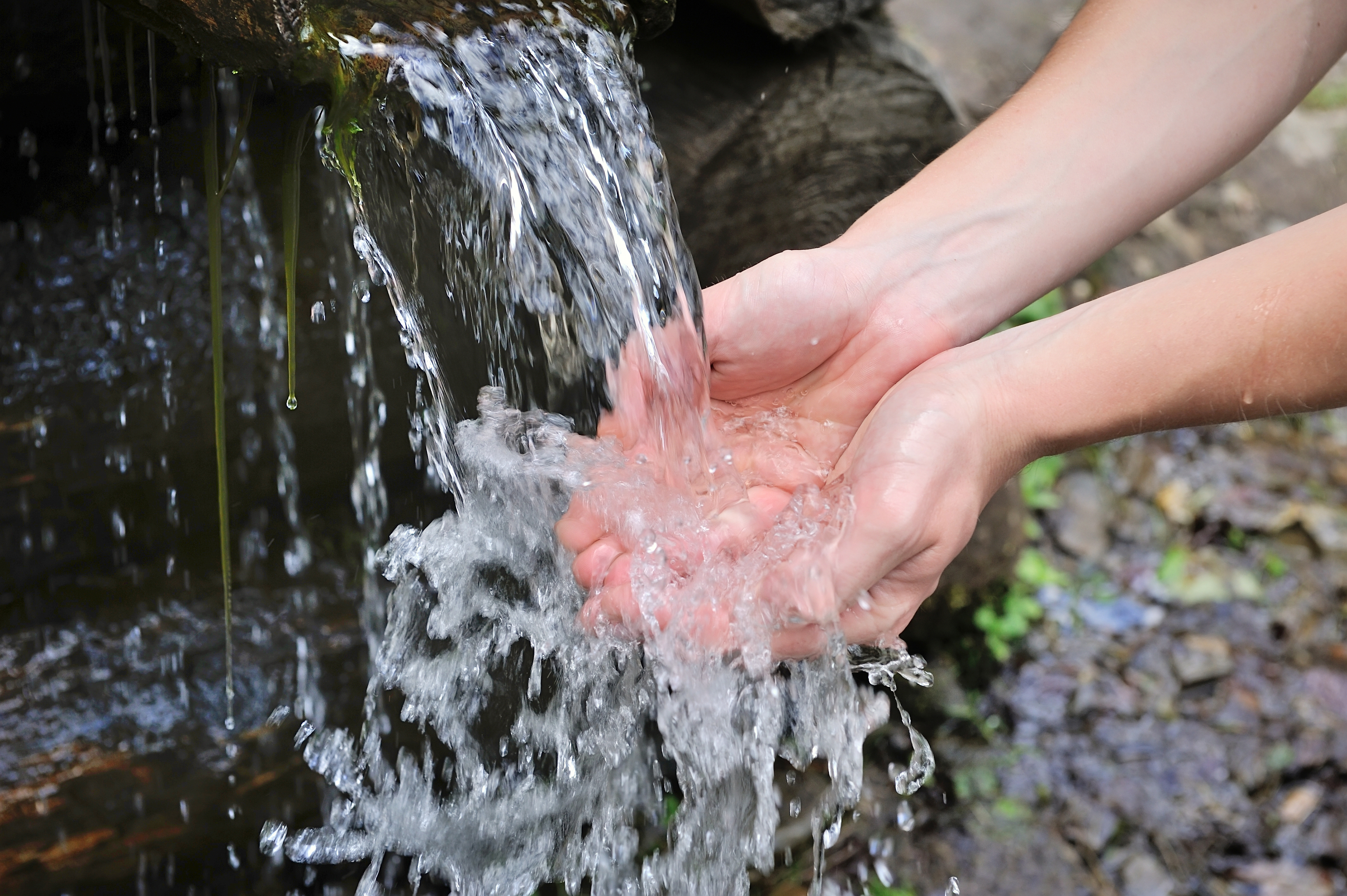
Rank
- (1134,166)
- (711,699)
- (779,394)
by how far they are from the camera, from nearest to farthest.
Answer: (711,699), (1134,166), (779,394)

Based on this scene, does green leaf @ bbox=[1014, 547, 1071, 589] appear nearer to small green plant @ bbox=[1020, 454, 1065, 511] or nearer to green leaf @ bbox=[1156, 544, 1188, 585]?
small green plant @ bbox=[1020, 454, 1065, 511]

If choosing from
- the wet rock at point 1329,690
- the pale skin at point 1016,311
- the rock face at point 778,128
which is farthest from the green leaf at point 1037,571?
the pale skin at point 1016,311

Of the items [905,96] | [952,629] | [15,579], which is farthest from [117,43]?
[952,629]

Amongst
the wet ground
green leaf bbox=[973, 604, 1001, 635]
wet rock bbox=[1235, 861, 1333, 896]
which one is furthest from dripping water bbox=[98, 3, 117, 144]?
wet rock bbox=[1235, 861, 1333, 896]

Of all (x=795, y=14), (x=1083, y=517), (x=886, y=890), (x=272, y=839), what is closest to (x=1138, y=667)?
(x=1083, y=517)

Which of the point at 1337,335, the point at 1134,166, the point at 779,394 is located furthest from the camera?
the point at 779,394

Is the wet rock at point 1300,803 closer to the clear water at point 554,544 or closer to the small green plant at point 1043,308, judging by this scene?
the clear water at point 554,544

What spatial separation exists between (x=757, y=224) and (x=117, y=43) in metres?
1.44

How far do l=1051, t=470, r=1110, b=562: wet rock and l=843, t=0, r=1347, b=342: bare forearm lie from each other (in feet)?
5.25

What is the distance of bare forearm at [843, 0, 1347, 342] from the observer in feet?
5.85

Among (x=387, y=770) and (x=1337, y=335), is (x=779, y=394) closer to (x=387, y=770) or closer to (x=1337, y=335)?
(x=1337, y=335)

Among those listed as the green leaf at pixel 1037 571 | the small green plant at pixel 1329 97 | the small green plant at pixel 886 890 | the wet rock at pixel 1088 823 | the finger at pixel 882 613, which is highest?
the small green plant at pixel 1329 97

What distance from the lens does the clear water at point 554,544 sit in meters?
1.54

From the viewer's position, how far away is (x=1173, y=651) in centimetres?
299
